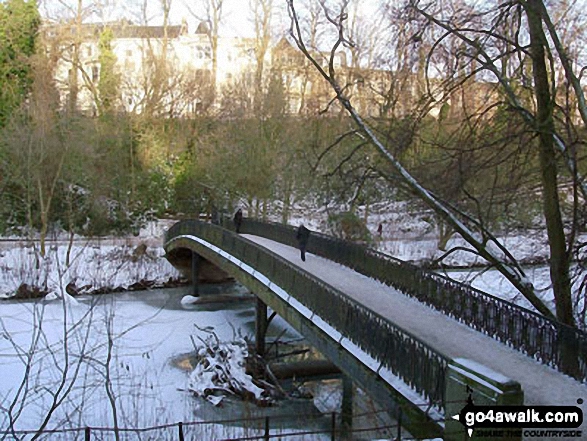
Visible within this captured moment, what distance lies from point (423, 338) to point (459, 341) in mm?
508

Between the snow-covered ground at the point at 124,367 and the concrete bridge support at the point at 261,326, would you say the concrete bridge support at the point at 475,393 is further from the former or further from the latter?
the concrete bridge support at the point at 261,326

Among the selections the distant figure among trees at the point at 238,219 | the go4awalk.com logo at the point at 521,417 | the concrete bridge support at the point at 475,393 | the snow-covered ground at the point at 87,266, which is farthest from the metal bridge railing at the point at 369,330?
the snow-covered ground at the point at 87,266

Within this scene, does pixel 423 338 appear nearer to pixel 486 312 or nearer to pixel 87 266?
pixel 486 312

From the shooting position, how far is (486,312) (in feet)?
30.8

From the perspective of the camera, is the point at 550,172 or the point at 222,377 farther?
the point at 222,377

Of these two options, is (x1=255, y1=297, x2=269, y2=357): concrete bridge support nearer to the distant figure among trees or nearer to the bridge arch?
the bridge arch

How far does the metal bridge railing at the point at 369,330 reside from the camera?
6.82m

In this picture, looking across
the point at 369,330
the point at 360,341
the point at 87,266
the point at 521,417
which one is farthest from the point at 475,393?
the point at 87,266

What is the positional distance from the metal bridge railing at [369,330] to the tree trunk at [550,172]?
3.11 meters

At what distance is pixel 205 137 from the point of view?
30703 mm

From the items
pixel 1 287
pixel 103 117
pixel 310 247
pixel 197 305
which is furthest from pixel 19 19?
pixel 310 247

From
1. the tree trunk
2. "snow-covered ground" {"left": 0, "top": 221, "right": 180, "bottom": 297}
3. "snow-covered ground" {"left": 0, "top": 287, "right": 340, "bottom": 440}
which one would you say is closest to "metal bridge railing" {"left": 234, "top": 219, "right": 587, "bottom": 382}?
the tree trunk

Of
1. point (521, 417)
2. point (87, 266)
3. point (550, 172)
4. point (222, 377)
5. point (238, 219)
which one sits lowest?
point (222, 377)

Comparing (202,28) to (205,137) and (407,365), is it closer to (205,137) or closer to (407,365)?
(205,137)
